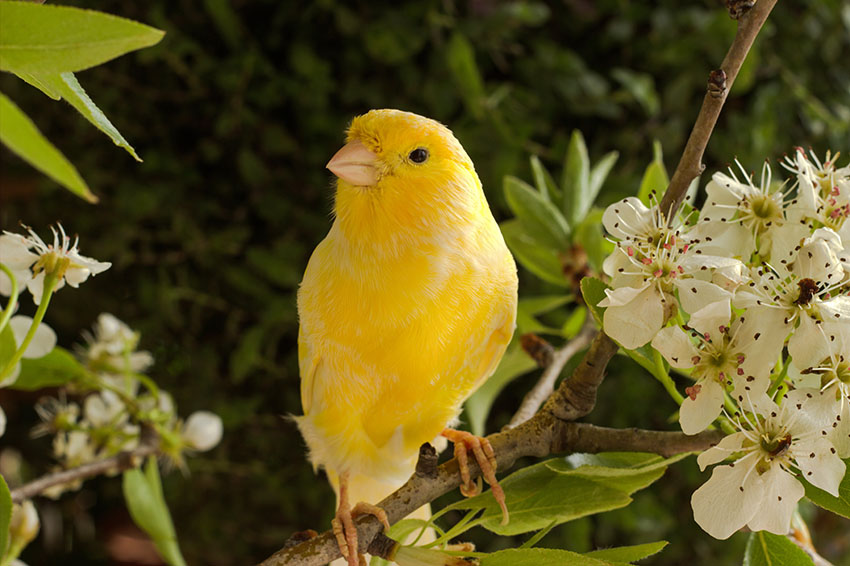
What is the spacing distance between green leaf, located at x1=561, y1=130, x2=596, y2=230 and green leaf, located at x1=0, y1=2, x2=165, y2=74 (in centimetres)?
54

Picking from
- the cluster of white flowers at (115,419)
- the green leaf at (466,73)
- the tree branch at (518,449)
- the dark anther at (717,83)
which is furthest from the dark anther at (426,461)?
the green leaf at (466,73)

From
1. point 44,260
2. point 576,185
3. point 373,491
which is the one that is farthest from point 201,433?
point 576,185

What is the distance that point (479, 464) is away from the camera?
466mm

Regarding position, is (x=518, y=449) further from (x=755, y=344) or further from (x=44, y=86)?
(x=44, y=86)

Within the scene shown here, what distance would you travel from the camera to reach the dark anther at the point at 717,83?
35 centimetres

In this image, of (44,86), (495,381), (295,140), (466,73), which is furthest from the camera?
(295,140)

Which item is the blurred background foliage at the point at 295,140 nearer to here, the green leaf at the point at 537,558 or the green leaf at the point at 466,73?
the green leaf at the point at 466,73

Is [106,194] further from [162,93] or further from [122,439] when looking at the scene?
[122,439]

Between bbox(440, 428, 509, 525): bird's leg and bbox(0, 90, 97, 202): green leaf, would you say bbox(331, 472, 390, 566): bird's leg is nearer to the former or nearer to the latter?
bbox(440, 428, 509, 525): bird's leg

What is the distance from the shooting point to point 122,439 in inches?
28.0

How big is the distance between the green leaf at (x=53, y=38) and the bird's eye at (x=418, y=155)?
21 centimetres

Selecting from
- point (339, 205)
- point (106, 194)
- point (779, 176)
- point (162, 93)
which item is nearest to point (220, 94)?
point (162, 93)

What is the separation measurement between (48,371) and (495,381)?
1.20 ft

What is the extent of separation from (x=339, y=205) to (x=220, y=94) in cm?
64
